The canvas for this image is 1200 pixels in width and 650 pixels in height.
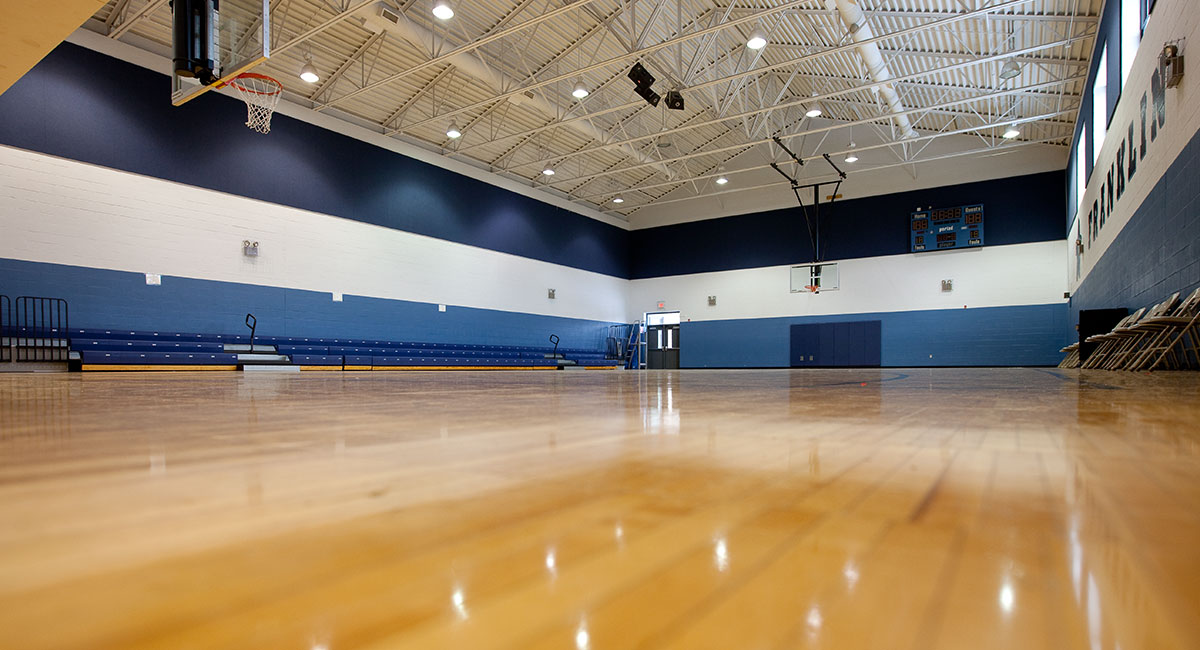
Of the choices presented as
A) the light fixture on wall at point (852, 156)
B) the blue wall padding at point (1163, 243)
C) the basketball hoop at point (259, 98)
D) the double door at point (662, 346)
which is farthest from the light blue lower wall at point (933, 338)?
the basketball hoop at point (259, 98)

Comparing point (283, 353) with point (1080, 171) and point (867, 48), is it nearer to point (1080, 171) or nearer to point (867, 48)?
point (867, 48)

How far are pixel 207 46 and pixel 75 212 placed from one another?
5045 mm

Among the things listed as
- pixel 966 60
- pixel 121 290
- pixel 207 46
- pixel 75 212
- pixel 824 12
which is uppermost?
pixel 824 12

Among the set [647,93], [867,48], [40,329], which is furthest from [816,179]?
[40,329]

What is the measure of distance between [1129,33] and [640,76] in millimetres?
5551

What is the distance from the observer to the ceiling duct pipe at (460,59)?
25.8 ft

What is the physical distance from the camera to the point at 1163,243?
15.4 feet

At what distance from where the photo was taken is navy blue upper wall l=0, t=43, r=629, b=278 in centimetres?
772

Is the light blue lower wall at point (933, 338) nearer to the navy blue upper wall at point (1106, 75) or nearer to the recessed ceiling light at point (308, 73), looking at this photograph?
the navy blue upper wall at point (1106, 75)

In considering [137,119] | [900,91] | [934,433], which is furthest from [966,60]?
[137,119]

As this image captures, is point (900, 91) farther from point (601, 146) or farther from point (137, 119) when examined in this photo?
point (137, 119)

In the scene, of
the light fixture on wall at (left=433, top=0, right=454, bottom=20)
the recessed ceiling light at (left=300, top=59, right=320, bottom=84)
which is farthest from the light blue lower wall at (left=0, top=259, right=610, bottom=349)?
the light fixture on wall at (left=433, top=0, right=454, bottom=20)

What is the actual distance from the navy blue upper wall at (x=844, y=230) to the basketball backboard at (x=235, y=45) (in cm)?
1133

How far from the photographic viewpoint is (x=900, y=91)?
10977 mm
